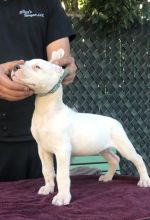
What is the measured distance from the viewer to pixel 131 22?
196 inches

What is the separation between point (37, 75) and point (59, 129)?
20cm

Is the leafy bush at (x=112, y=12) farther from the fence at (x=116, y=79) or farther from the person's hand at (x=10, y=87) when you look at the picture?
the person's hand at (x=10, y=87)

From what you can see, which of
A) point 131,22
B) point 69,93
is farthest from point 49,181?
point 131,22

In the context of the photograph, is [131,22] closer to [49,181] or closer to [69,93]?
[69,93]

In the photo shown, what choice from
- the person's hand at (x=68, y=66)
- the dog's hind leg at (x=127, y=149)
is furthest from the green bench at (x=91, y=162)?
the person's hand at (x=68, y=66)

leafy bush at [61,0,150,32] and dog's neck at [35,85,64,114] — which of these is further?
leafy bush at [61,0,150,32]

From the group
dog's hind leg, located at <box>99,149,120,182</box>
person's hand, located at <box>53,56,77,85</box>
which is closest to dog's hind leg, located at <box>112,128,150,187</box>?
dog's hind leg, located at <box>99,149,120,182</box>

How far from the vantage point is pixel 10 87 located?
5.89 ft

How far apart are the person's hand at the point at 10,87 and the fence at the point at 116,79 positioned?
286 centimetres

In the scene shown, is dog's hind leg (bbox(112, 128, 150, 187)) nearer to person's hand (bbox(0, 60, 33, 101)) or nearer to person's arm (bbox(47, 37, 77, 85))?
person's arm (bbox(47, 37, 77, 85))

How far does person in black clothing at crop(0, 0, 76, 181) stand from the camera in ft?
7.45

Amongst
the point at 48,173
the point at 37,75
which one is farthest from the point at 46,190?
the point at 37,75

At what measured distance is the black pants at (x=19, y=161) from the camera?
2295mm

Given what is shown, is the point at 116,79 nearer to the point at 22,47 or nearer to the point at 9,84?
the point at 22,47
